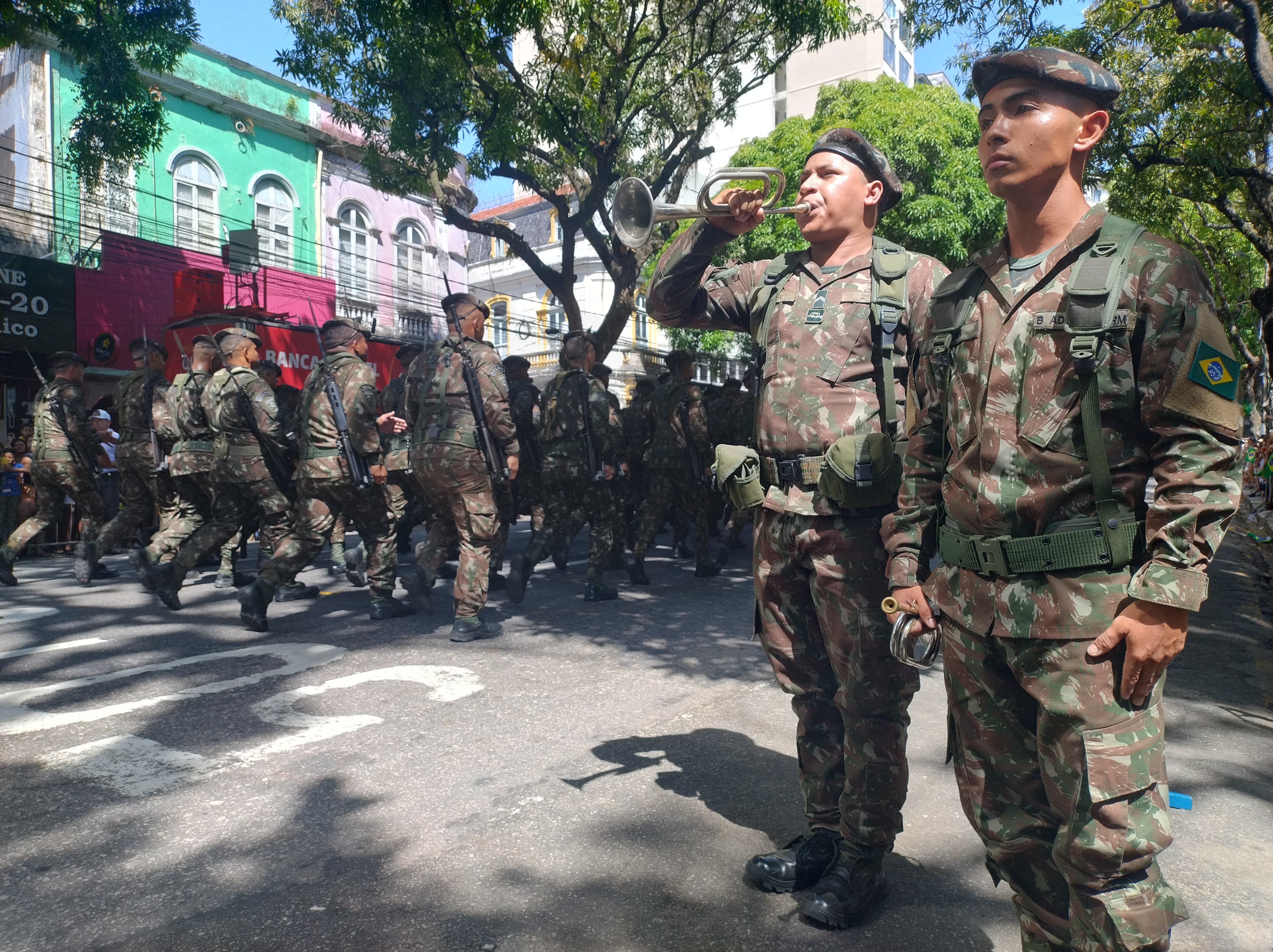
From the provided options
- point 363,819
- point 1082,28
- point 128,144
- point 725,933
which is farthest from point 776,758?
point 1082,28

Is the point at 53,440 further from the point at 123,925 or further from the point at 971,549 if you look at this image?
the point at 971,549

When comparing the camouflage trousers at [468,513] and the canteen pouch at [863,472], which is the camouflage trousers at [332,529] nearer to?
the camouflage trousers at [468,513]

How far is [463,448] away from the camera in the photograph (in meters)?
6.13

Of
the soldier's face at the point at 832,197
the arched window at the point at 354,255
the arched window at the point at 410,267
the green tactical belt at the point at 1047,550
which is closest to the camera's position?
the green tactical belt at the point at 1047,550

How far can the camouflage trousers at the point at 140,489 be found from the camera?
8.78 m

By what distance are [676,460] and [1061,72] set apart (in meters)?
7.17

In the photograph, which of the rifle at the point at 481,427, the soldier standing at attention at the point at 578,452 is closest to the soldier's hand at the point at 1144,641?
the rifle at the point at 481,427

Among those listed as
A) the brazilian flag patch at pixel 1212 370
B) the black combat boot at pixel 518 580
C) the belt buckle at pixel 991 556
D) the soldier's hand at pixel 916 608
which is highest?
the brazilian flag patch at pixel 1212 370

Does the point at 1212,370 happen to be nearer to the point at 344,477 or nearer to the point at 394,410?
the point at 344,477

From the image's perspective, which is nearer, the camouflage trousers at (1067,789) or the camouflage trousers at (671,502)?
the camouflage trousers at (1067,789)

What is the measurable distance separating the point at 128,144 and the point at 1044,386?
34.3 ft

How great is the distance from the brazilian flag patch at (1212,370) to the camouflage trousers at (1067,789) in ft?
1.65

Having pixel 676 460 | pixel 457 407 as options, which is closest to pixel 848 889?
pixel 457 407

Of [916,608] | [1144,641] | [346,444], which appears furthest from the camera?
[346,444]
